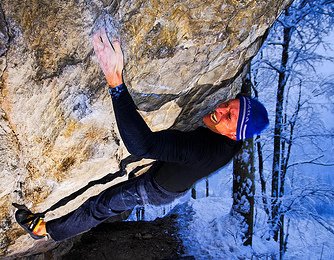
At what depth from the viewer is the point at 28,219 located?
10.1ft

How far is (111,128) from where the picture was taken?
287 centimetres

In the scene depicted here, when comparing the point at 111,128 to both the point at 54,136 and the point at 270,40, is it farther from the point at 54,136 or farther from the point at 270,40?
the point at 270,40

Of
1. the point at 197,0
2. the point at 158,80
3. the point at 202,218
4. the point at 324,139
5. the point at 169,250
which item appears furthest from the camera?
the point at 324,139

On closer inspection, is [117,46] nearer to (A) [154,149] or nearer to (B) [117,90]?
(B) [117,90]

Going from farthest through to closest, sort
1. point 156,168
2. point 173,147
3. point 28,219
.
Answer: point 156,168 → point 28,219 → point 173,147

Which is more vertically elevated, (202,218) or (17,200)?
(17,200)

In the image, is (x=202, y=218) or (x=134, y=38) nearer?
(x=134, y=38)

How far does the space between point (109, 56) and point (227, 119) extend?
3.34ft

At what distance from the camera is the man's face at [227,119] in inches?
99.0

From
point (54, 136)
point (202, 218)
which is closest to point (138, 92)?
point (54, 136)

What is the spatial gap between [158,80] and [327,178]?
14.4 metres

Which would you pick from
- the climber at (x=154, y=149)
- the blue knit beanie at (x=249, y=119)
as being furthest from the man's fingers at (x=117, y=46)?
the blue knit beanie at (x=249, y=119)

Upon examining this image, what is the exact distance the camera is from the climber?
7.34ft

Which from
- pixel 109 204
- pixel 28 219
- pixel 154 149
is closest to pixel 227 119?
pixel 154 149
